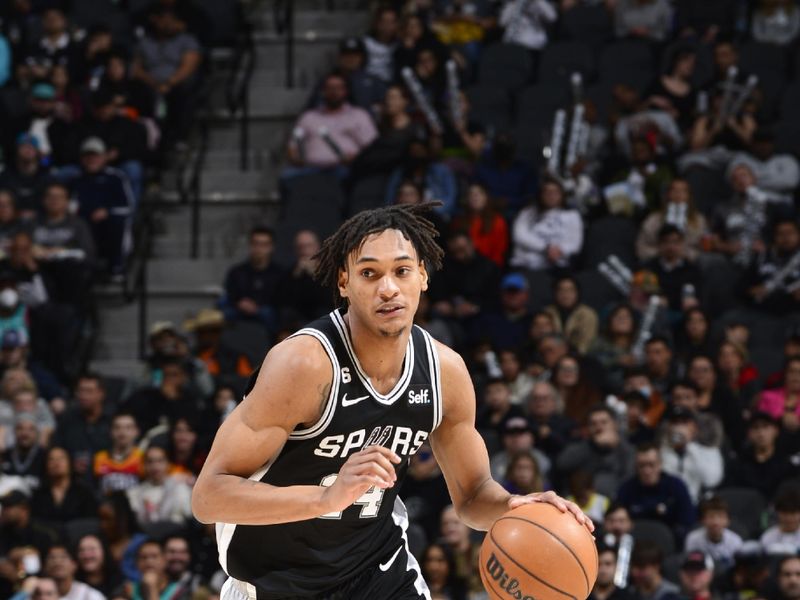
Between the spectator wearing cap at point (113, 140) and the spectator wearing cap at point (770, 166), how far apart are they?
5299mm

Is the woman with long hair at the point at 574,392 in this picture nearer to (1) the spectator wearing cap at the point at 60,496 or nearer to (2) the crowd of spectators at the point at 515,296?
(2) the crowd of spectators at the point at 515,296

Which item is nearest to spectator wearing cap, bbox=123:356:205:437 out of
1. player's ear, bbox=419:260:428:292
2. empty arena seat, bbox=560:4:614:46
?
empty arena seat, bbox=560:4:614:46

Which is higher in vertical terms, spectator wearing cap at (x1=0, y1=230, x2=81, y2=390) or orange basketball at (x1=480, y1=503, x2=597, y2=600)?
orange basketball at (x1=480, y1=503, x2=597, y2=600)

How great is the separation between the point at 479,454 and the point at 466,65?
378 inches

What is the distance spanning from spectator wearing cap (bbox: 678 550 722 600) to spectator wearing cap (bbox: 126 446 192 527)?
11.5 ft

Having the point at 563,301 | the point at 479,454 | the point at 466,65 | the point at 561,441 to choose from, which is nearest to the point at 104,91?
the point at 466,65

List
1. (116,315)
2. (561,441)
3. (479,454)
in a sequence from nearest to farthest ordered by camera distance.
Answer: (479,454)
(561,441)
(116,315)

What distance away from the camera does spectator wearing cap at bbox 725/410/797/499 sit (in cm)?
1075

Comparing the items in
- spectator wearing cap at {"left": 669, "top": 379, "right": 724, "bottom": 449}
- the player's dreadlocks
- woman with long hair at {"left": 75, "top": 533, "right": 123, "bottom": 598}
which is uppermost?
the player's dreadlocks

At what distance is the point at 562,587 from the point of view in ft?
16.0

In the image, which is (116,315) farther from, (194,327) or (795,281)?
(795,281)

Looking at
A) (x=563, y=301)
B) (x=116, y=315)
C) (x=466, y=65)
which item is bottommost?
(x=116, y=315)

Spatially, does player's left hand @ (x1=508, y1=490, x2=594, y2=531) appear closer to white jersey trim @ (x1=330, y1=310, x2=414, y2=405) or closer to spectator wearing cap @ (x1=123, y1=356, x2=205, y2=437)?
white jersey trim @ (x1=330, y1=310, x2=414, y2=405)

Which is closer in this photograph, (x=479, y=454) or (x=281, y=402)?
(x=281, y=402)
